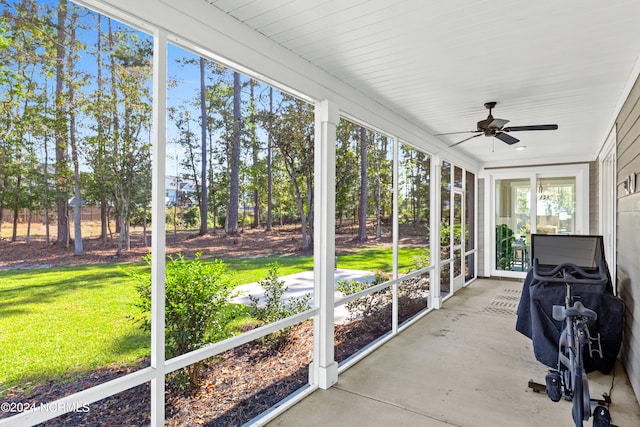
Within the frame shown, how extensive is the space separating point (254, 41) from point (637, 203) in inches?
116

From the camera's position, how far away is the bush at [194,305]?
213 cm

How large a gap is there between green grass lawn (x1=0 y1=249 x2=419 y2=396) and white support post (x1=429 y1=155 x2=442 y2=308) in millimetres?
4282

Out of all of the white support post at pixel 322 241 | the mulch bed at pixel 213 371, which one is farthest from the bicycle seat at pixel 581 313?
the mulch bed at pixel 213 371

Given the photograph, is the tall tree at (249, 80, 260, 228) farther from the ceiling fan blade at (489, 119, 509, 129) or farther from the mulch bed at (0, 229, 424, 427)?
the ceiling fan blade at (489, 119, 509, 129)

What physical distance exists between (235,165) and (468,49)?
1.81 metres

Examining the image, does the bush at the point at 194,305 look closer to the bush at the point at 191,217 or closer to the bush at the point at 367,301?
the bush at the point at 191,217

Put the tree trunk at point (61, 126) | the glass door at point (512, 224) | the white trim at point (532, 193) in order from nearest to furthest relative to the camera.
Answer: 1. the tree trunk at point (61, 126)
2. the white trim at point (532, 193)
3. the glass door at point (512, 224)

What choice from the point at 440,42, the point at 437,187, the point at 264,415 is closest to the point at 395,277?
the point at 437,187

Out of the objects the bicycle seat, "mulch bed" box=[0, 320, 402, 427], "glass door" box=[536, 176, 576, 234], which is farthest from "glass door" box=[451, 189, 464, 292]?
the bicycle seat

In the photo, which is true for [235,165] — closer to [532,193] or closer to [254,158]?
[254,158]

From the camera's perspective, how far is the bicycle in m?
2.17

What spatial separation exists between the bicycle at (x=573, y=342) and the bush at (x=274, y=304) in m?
1.84

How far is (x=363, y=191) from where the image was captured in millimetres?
3920

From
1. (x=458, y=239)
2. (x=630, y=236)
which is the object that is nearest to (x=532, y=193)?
(x=458, y=239)
